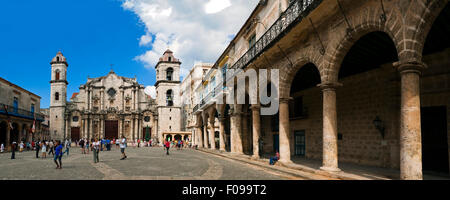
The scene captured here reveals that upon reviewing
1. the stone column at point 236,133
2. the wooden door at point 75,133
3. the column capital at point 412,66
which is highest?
the column capital at point 412,66

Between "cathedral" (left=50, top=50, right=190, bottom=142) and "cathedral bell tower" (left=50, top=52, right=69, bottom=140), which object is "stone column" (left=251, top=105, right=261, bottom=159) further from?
"cathedral bell tower" (left=50, top=52, right=69, bottom=140)

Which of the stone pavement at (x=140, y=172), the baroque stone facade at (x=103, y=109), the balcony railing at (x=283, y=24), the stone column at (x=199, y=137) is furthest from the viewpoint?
the baroque stone facade at (x=103, y=109)

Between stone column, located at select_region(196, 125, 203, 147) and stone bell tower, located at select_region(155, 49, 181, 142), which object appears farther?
stone bell tower, located at select_region(155, 49, 181, 142)

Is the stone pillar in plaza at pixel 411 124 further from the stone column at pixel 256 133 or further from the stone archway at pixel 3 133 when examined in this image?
the stone archway at pixel 3 133

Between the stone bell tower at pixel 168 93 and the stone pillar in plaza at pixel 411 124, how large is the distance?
1783 inches

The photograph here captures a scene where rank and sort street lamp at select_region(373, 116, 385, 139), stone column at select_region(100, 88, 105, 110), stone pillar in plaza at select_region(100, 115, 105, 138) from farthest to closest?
stone column at select_region(100, 88, 105, 110), stone pillar in plaza at select_region(100, 115, 105, 138), street lamp at select_region(373, 116, 385, 139)

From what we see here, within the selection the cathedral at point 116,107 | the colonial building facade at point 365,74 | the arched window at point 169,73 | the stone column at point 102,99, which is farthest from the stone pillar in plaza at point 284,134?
Result: the stone column at point 102,99

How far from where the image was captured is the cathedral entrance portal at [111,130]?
168 ft

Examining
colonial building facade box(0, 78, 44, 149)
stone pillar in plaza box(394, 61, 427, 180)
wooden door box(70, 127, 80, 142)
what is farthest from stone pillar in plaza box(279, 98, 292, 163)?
wooden door box(70, 127, 80, 142)

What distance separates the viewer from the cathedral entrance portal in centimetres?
5128

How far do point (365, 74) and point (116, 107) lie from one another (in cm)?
4606

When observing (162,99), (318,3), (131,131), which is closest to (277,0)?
(318,3)

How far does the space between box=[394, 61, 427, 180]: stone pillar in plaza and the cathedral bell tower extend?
50.9 m
